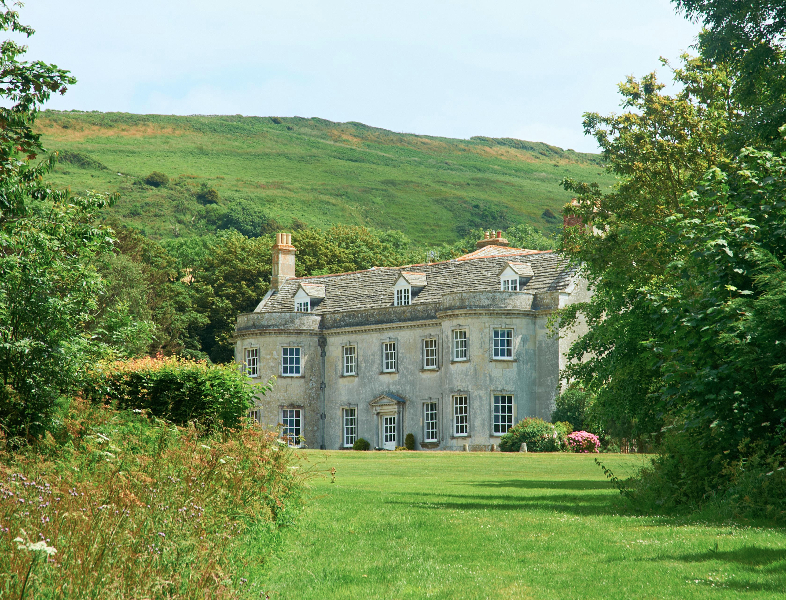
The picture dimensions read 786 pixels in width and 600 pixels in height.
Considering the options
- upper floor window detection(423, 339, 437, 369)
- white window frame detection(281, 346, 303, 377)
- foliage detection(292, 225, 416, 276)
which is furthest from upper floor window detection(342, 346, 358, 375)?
foliage detection(292, 225, 416, 276)

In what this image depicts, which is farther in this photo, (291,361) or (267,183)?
(267,183)

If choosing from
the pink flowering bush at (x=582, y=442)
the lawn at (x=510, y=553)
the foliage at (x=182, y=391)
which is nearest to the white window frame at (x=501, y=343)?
the pink flowering bush at (x=582, y=442)

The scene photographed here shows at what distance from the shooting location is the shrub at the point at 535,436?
39875mm

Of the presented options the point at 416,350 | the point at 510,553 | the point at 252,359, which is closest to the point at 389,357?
the point at 416,350

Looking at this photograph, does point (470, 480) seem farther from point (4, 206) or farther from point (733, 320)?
point (4, 206)

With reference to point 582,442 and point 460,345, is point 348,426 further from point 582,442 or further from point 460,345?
point 582,442

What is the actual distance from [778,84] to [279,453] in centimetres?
1226

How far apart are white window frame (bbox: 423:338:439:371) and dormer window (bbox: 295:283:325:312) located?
26.9 feet

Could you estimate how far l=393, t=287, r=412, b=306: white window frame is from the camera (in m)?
47.2

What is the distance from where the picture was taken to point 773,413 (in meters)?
12.8

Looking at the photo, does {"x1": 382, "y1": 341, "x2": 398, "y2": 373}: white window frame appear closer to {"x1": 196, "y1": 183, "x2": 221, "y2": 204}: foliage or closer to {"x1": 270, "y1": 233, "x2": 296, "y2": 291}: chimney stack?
{"x1": 270, "y1": 233, "x2": 296, "y2": 291}: chimney stack

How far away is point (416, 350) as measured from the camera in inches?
1806

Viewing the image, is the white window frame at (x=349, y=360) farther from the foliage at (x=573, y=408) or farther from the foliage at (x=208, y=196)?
the foliage at (x=208, y=196)

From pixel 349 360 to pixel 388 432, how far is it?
441 cm
